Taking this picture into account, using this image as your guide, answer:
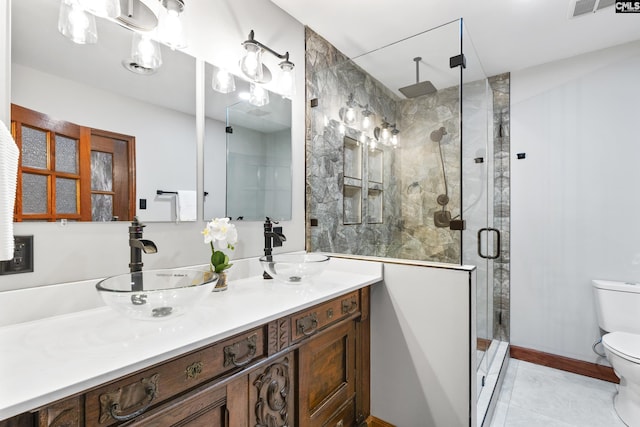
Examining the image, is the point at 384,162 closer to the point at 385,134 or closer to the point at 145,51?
the point at 385,134

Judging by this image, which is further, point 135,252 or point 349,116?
point 349,116

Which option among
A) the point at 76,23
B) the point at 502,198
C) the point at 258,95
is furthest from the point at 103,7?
the point at 502,198

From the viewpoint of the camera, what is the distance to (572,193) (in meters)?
2.48

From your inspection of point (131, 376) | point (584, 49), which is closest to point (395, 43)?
point (584, 49)

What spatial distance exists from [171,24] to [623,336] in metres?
3.20

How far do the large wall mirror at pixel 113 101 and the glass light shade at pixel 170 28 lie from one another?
5cm

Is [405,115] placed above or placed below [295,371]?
above

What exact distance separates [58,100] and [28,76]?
9 centimetres

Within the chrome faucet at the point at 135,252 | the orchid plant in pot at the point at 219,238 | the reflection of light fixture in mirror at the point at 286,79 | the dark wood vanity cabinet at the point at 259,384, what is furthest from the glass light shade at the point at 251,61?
the dark wood vanity cabinet at the point at 259,384

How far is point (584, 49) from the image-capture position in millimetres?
2391

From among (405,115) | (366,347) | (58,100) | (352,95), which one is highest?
(352,95)

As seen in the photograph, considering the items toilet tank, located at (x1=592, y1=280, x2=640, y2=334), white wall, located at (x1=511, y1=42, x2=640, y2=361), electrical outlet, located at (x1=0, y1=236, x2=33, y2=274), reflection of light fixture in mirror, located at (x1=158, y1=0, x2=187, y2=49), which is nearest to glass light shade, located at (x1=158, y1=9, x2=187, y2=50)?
reflection of light fixture in mirror, located at (x1=158, y1=0, x2=187, y2=49)

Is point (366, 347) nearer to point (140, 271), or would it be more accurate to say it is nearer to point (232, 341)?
point (232, 341)

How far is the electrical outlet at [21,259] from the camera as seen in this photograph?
3.08ft
